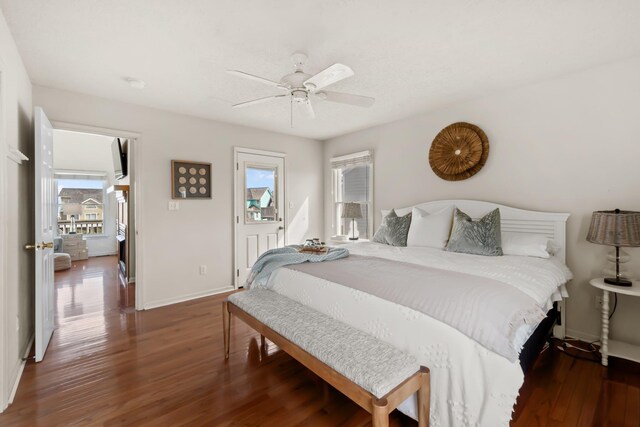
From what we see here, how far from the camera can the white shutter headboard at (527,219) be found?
2680 mm

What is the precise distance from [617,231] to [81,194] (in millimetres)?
9462

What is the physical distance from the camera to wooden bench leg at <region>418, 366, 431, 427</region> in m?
1.42

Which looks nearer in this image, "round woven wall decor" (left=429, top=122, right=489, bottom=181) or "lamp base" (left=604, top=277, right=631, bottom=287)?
"lamp base" (left=604, top=277, right=631, bottom=287)

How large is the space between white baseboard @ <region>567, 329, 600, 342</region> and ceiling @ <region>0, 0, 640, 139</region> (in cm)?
232

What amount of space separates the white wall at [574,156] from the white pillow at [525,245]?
38 centimetres

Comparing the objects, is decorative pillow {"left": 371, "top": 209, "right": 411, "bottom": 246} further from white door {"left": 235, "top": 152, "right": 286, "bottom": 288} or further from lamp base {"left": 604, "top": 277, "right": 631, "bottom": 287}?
white door {"left": 235, "top": 152, "right": 286, "bottom": 288}

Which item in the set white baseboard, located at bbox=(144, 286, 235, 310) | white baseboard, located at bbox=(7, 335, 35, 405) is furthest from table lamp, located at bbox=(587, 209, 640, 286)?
white baseboard, located at bbox=(7, 335, 35, 405)

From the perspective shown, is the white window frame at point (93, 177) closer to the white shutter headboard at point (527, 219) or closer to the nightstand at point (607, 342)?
the white shutter headboard at point (527, 219)

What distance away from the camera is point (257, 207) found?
4.55 metres

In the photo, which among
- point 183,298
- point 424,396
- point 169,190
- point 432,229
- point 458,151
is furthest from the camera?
point 183,298

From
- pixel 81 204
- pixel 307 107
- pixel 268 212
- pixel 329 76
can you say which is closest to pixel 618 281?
pixel 329 76

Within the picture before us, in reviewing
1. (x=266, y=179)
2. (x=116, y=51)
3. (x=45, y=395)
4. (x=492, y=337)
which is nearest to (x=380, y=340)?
(x=492, y=337)

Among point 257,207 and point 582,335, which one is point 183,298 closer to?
point 257,207

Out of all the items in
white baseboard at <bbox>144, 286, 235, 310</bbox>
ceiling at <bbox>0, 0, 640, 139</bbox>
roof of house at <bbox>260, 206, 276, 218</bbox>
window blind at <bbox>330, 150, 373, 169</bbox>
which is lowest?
white baseboard at <bbox>144, 286, 235, 310</bbox>
